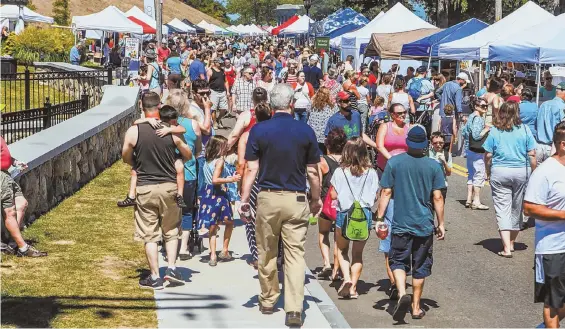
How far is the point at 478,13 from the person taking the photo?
6919cm

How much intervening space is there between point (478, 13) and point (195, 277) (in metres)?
63.2

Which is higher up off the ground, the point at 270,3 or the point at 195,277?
the point at 270,3

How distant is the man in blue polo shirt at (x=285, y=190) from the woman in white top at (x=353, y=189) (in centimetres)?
104

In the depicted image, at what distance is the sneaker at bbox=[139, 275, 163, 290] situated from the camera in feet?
28.3

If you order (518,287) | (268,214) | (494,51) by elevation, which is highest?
(494,51)

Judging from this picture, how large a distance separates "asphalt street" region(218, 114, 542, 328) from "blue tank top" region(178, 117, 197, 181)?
172cm

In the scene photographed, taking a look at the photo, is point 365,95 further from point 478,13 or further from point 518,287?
point 478,13

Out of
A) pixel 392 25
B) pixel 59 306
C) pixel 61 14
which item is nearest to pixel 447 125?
pixel 59 306

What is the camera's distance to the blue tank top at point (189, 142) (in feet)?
31.7

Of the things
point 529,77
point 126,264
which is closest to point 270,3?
point 529,77

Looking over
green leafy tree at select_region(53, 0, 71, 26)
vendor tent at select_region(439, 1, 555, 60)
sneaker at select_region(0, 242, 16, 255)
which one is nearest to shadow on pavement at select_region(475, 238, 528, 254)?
sneaker at select_region(0, 242, 16, 255)

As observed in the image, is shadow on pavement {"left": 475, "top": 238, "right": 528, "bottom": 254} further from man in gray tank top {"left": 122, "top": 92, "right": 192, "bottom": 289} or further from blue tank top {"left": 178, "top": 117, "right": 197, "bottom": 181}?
man in gray tank top {"left": 122, "top": 92, "right": 192, "bottom": 289}

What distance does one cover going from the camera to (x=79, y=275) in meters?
8.93

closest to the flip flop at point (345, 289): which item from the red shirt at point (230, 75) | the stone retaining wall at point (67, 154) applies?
the stone retaining wall at point (67, 154)
